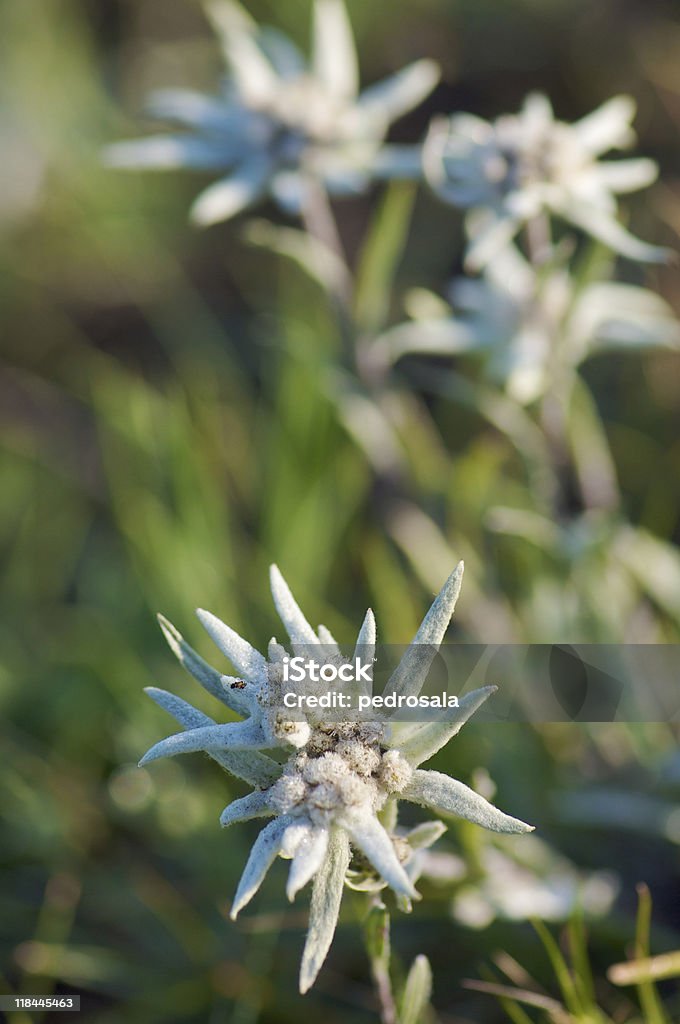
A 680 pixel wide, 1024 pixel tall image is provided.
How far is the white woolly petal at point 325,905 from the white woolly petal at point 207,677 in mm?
184

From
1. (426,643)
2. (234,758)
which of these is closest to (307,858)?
(234,758)

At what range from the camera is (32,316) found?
3285 millimetres

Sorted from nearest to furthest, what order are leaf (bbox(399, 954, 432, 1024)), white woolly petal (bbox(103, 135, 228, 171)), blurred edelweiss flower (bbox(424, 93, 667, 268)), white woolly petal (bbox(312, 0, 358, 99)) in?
leaf (bbox(399, 954, 432, 1024))
blurred edelweiss flower (bbox(424, 93, 667, 268))
white woolly petal (bbox(103, 135, 228, 171))
white woolly petal (bbox(312, 0, 358, 99))

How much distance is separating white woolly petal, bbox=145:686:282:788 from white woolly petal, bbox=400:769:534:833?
16 centimetres

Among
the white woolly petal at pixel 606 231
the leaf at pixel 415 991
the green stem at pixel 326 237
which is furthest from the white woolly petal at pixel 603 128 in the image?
the leaf at pixel 415 991

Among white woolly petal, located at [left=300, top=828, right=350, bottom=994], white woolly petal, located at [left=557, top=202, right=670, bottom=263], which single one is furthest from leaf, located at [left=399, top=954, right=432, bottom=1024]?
white woolly petal, located at [left=557, top=202, right=670, bottom=263]

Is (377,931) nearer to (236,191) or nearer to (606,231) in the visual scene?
(606,231)

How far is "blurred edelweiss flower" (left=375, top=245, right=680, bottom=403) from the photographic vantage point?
5.78 ft

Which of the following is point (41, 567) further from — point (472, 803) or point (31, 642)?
point (472, 803)

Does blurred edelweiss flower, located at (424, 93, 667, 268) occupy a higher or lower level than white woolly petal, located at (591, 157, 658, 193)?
lower

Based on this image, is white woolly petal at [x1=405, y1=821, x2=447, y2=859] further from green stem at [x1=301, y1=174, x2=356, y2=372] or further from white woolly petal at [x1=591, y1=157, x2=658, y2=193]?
white woolly petal at [x1=591, y1=157, x2=658, y2=193]

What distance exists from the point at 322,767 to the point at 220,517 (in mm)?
1522

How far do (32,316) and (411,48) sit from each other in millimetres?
1718

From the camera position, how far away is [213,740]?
1.00 m
